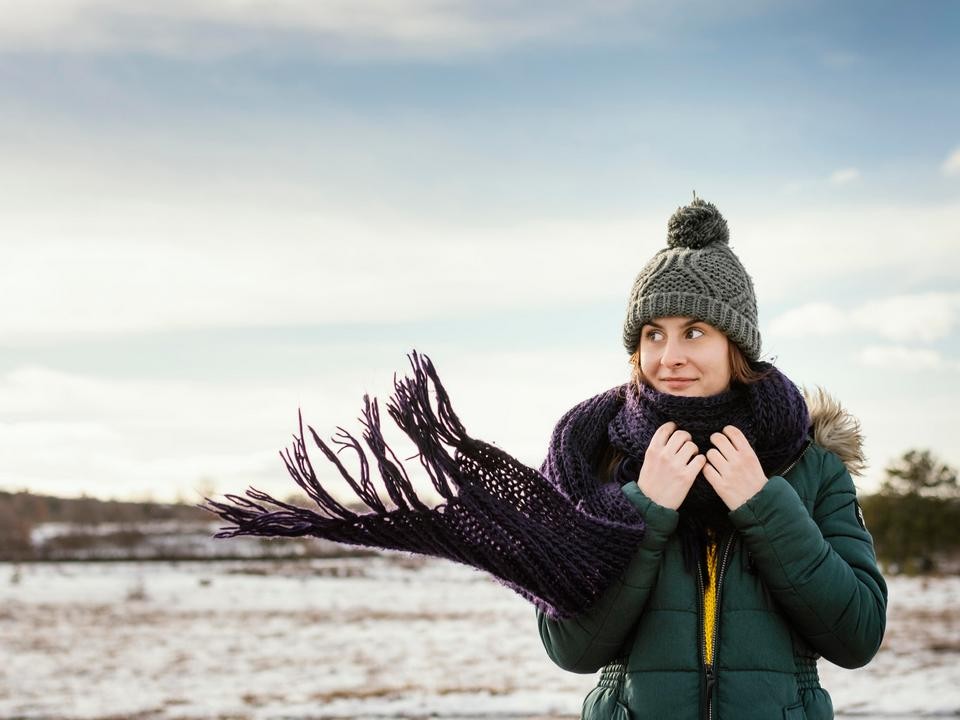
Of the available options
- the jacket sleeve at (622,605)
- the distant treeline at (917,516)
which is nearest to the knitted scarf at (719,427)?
the jacket sleeve at (622,605)

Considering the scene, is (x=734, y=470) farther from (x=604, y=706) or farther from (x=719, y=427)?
(x=604, y=706)

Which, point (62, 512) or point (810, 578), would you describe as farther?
point (62, 512)

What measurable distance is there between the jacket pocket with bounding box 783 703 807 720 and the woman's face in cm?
65

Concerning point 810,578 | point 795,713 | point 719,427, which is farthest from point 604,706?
point 719,427

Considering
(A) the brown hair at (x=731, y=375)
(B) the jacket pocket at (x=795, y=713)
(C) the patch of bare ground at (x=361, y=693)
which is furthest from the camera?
(C) the patch of bare ground at (x=361, y=693)

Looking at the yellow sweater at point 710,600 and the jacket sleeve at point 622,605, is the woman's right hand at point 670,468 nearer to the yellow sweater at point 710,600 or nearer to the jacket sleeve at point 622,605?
the jacket sleeve at point 622,605

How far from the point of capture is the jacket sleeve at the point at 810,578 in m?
1.90

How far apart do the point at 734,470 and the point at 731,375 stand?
0.28 meters

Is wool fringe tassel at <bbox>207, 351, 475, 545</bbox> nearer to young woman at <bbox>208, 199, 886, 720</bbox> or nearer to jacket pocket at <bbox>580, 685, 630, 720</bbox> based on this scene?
young woman at <bbox>208, 199, 886, 720</bbox>

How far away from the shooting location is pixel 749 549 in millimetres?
1985

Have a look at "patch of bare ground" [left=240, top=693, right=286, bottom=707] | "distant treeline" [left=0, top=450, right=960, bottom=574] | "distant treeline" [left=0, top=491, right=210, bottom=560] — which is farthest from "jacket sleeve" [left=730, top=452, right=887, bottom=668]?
"distant treeline" [left=0, top=491, right=210, bottom=560]

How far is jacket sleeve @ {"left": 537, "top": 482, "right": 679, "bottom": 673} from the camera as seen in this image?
1.96 metres

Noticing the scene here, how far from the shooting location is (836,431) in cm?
225

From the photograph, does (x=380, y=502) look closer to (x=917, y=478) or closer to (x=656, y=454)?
(x=656, y=454)
